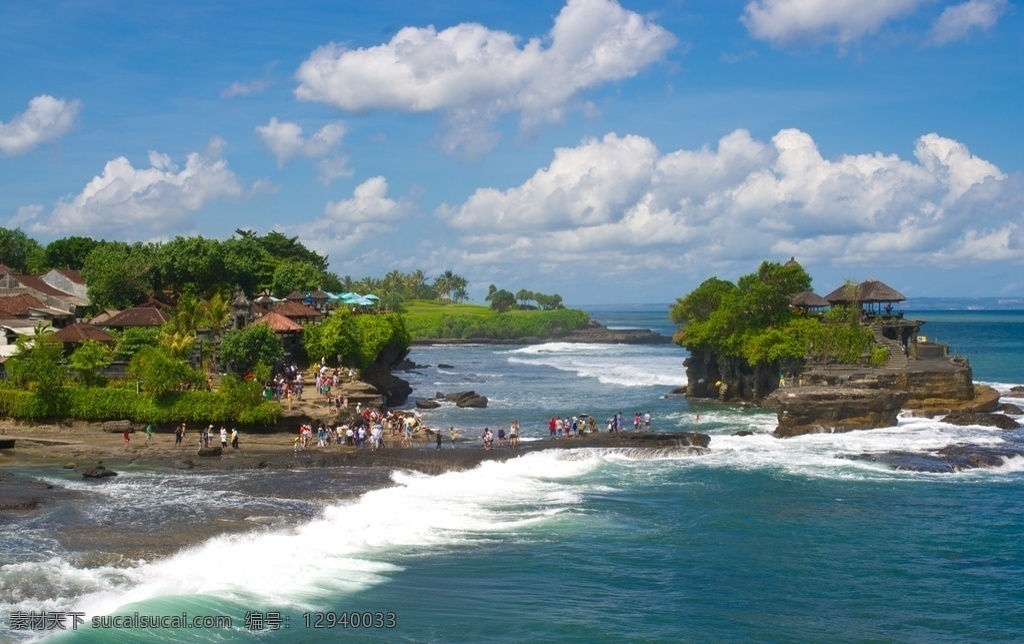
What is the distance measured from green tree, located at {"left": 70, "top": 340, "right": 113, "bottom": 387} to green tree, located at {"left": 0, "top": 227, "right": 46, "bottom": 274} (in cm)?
5248

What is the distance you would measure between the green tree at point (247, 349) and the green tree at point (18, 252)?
176ft

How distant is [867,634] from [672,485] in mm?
14191

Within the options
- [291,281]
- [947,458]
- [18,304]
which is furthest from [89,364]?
[947,458]

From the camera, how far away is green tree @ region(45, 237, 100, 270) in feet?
281

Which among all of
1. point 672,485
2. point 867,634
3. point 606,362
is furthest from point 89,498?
point 606,362

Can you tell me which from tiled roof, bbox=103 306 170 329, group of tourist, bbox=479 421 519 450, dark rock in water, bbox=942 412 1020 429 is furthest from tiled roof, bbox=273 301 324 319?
dark rock in water, bbox=942 412 1020 429

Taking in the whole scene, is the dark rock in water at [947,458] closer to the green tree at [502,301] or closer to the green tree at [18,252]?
the green tree at [18,252]

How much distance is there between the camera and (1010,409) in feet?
168

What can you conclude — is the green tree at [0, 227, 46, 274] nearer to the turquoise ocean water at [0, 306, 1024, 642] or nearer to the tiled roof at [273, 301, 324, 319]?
the tiled roof at [273, 301, 324, 319]

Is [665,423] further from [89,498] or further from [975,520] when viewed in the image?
[89,498]

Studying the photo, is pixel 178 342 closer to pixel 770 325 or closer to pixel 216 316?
pixel 216 316

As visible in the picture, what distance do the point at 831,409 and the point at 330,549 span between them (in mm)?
28333

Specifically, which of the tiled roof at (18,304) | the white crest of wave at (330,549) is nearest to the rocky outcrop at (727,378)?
the white crest of wave at (330,549)

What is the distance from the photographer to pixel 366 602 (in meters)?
22.4
